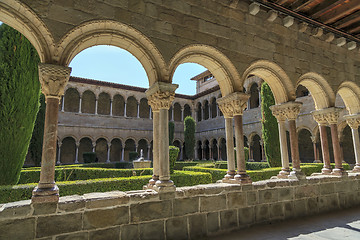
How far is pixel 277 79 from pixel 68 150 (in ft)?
59.1

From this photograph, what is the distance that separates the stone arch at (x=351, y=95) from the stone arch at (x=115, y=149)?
17.6m

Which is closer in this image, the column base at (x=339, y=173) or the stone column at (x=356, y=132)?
the column base at (x=339, y=173)

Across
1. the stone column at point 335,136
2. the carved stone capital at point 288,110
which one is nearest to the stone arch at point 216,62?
the carved stone capital at point 288,110

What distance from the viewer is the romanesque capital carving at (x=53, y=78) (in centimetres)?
282

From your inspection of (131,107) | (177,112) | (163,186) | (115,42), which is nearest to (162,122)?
(163,186)

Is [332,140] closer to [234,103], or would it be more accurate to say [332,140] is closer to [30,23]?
[234,103]

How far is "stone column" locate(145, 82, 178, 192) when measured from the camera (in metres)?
3.35

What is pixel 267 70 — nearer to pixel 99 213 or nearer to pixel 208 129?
pixel 99 213

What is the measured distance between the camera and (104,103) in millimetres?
20156

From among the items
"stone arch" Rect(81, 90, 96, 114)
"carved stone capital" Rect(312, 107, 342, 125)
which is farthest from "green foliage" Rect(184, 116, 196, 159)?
"carved stone capital" Rect(312, 107, 342, 125)

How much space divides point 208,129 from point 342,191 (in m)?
15.9

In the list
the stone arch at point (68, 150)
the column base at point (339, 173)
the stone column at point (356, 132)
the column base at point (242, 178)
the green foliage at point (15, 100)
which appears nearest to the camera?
the column base at point (242, 178)

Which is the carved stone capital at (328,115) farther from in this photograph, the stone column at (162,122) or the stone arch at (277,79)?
the stone column at (162,122)

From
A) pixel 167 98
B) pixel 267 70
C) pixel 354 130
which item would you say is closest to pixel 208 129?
pixel 354 130
